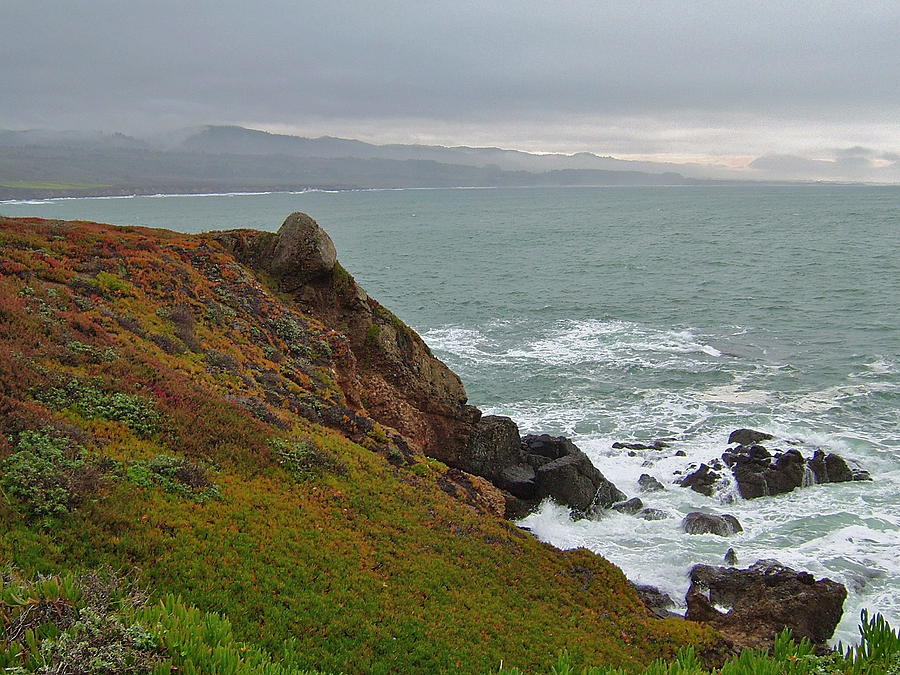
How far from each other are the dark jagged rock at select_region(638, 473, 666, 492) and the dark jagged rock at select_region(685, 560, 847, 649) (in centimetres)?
874

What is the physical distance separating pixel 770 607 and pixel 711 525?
8060mm

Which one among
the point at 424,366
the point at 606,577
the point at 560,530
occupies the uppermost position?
the point at 424,366

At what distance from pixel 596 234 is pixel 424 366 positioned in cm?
13006

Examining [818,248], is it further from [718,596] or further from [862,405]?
[718,596]

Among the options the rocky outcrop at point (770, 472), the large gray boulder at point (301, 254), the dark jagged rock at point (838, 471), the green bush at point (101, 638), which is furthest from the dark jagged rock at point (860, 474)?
the green bush at point (101, 638)

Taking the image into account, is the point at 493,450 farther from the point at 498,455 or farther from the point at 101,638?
the point at 101,638

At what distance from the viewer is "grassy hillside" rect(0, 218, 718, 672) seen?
12188mm

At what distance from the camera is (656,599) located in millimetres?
21984

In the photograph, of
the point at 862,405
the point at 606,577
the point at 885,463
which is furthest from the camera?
the point at 862,405

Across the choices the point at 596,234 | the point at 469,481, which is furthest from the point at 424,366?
the point at 596,234

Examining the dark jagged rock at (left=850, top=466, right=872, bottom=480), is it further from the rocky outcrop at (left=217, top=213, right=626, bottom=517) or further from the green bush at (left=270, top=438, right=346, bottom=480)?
the green bush at (left=270, top=438, right=346, bottom=480)

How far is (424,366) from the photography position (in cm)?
3266

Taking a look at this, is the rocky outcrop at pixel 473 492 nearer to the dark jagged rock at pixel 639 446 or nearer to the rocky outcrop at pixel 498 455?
the rocky outcrop at pixel 498 455

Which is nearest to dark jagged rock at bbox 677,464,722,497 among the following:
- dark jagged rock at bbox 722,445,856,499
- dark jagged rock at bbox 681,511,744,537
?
dark jagged rock at bbox 722,445,856,499
